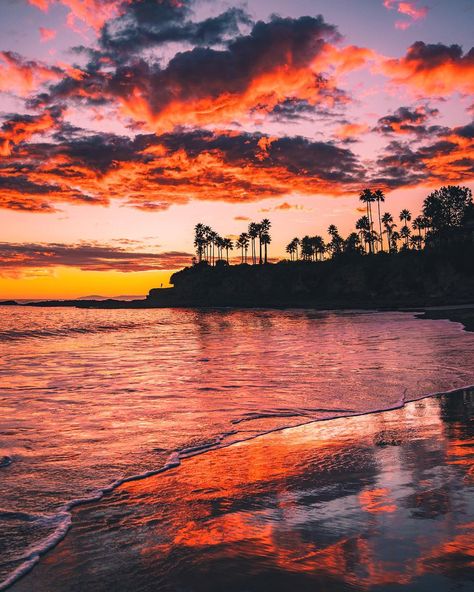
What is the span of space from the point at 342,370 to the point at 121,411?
9694mm

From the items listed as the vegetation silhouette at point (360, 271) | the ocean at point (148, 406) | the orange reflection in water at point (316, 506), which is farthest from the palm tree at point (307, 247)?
the orange reflection in water at point (316, 506)

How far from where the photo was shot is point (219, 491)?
6.43 metres

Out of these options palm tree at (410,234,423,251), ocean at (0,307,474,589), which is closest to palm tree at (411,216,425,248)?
palm tree at (410,234,423,251)

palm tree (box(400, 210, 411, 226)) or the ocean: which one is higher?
palm tree (box(400, 210, 411, 226))

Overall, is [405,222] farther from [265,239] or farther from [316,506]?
[316,506]

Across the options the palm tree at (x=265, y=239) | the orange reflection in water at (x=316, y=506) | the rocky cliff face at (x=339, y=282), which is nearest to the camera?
the orange reflection in water at (x=316, y=506)

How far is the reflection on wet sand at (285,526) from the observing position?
4.20 metres

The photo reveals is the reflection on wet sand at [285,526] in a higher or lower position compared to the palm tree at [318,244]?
lower

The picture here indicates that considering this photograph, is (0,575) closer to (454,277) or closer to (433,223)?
(454,277)

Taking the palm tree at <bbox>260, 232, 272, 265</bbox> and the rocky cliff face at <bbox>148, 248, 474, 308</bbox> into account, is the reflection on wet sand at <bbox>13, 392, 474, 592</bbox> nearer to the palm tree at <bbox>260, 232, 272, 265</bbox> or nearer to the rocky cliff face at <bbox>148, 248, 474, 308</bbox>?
the rocky cliff face at <bbox>148, 248, 474, 308</bbox>

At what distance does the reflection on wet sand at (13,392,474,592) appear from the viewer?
4199 millimetres

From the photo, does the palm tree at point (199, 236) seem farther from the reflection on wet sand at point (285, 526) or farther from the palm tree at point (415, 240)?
the reflection on wet sand at point (285, 526)

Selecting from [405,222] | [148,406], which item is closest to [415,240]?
[405,222]

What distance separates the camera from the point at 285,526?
520 centimetres
